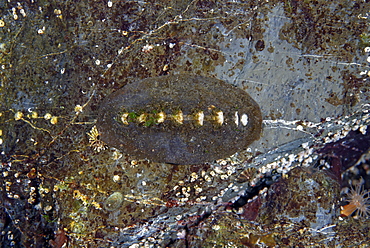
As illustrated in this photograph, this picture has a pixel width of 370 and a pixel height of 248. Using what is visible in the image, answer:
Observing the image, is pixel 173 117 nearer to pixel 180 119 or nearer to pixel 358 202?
pixel 180 119

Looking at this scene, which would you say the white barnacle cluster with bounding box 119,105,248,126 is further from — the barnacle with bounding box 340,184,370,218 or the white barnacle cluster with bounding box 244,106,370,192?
the barnacle with bounding box 340,184,370,218

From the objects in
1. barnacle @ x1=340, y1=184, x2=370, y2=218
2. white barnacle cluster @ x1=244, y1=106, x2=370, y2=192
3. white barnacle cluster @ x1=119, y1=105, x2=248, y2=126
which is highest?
white barnacle cluster @ x1=119, y1=105, x2=248, y2=126

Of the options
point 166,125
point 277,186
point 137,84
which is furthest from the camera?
point 277,186

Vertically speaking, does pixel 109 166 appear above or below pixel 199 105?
below

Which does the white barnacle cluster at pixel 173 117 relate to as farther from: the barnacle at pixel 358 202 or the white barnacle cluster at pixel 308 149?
the barnacle at pixel 358 202

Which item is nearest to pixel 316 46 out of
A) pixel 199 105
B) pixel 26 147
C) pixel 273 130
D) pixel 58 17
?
pixel 273 130

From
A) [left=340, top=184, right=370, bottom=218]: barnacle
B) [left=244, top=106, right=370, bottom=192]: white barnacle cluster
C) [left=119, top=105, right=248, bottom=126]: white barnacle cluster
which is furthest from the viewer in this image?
[left=340, top=184, right=370, bottom=218]: barnacle

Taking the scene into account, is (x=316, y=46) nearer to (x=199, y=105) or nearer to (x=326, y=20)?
(x=326, y=20)

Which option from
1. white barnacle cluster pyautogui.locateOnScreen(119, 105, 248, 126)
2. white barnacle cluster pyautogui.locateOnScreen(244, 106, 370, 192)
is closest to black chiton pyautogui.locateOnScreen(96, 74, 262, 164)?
white barnacle cluster pyautogui.locateOnScreen(119, 105, 248, 126)
